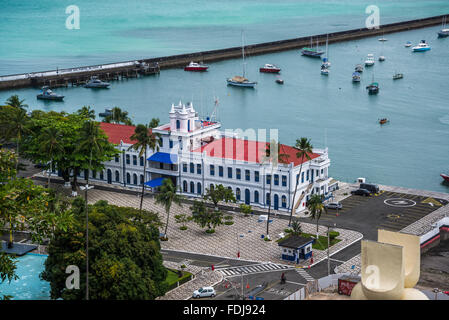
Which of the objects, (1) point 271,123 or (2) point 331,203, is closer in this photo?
(2) point 331,203

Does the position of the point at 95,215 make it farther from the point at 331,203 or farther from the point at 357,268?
the point at 331,203

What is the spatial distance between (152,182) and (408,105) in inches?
3566

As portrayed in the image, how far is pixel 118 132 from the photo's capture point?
12238 centimetres

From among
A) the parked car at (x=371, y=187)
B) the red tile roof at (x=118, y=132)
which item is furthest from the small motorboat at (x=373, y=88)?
the red tile roof at (x=118, y=132)

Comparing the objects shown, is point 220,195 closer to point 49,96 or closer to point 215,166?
point 215,166

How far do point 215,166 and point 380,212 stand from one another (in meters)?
25.2

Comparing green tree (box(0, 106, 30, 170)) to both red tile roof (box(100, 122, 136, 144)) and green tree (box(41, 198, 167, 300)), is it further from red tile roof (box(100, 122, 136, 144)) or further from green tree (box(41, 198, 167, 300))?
green tree (box(41, 198, 167, 300))

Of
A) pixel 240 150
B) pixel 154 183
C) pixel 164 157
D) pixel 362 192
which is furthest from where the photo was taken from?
pixel 164 157

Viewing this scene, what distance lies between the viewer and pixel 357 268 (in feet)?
271

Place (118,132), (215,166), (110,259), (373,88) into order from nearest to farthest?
(110,259)
(215,166)
(118,132)
(373,88)

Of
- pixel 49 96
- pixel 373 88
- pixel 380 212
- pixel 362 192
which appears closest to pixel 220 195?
pixel 380 212

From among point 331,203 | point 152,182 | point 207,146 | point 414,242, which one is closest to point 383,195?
point 331,203
